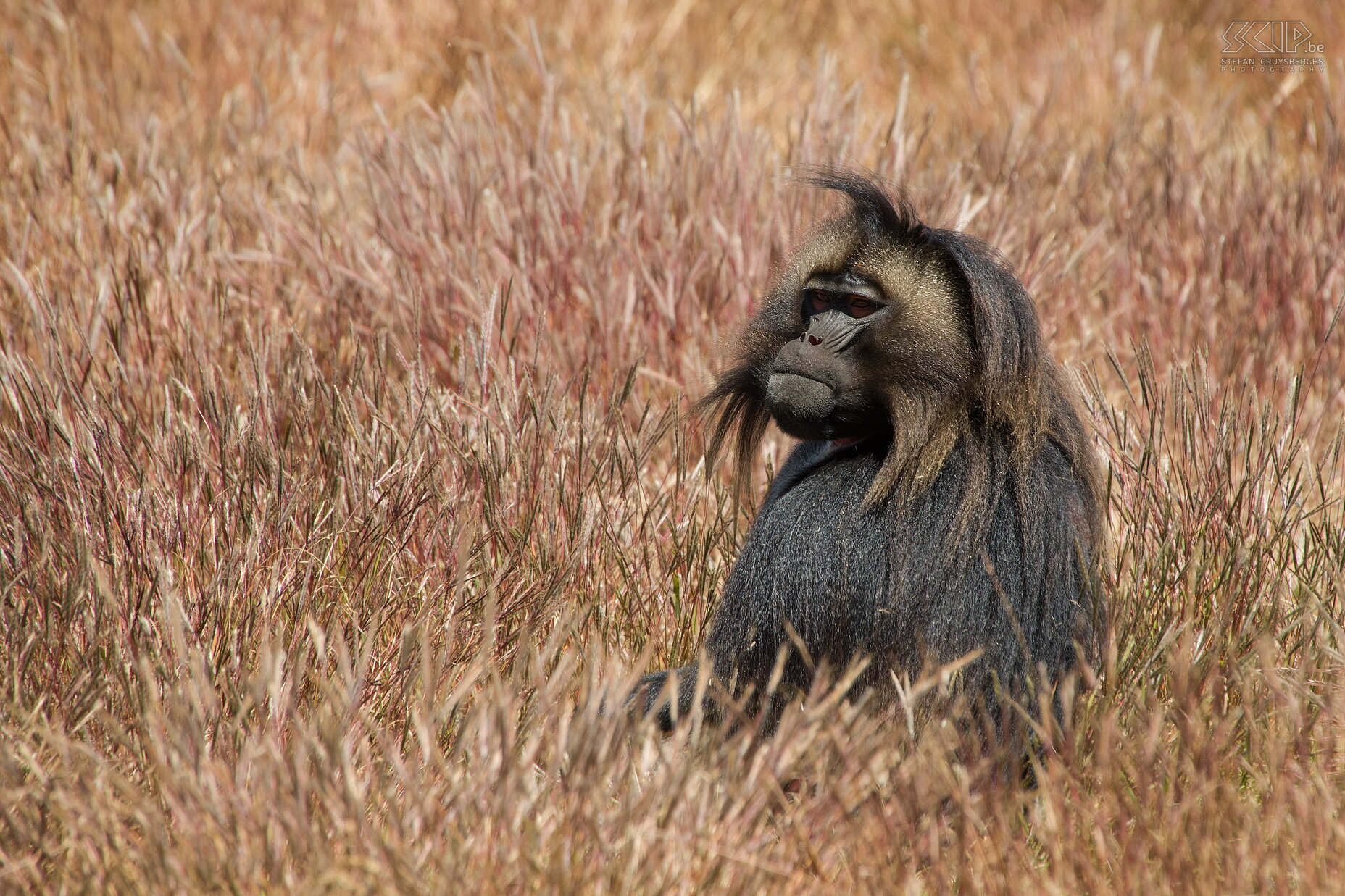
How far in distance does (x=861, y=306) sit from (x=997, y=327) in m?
0.27

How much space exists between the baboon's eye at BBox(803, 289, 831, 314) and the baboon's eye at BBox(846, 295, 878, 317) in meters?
0.05

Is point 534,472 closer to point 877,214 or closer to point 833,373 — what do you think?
point 833,373

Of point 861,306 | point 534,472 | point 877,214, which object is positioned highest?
point 877,214

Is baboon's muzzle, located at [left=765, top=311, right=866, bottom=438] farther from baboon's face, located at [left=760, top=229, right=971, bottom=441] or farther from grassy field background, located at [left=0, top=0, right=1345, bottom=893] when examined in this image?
grassy field background, located at [left=0, top=0, right=1345, bottom=893]

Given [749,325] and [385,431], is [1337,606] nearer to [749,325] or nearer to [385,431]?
[749,325]

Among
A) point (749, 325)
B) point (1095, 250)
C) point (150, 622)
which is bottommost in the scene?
point (150, 622)

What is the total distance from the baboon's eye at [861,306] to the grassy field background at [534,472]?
2.18 ft

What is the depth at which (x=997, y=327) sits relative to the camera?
2.17 metres

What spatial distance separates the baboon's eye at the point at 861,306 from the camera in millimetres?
2312

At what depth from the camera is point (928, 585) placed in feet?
7.14

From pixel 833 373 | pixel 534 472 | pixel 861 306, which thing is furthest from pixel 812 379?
pixel 534 472

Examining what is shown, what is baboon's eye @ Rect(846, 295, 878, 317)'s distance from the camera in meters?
2.31

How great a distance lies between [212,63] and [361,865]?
17.1ft

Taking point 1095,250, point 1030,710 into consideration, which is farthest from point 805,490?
point 1095,250
